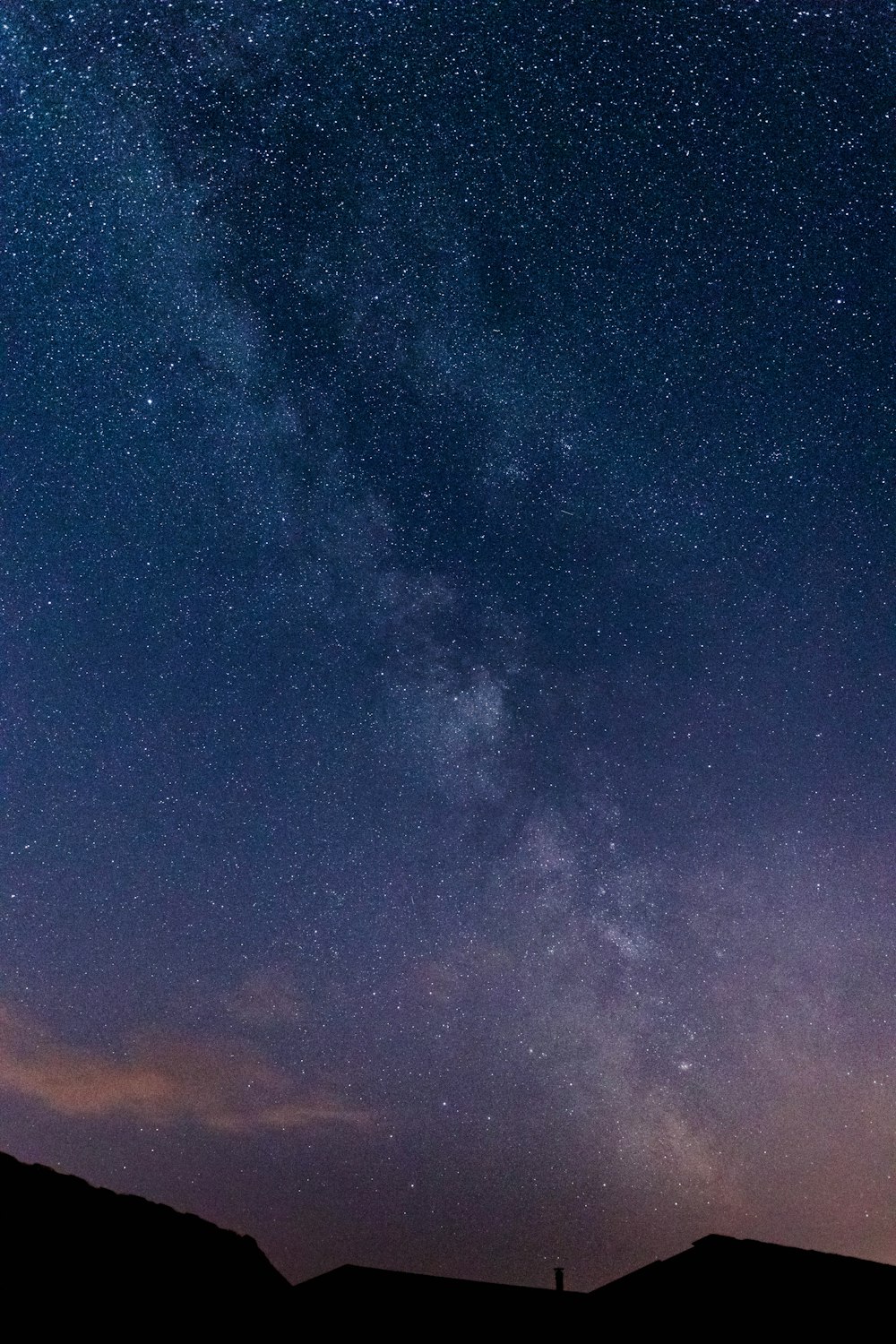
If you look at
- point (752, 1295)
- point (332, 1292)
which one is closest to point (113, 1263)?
point (752, 1295)

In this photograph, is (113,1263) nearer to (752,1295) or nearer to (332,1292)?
(752,1295)

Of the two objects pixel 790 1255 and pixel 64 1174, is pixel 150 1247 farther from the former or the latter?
pixel 790 1255

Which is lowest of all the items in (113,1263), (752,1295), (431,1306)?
(431,1306)

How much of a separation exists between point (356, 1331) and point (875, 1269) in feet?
28.0

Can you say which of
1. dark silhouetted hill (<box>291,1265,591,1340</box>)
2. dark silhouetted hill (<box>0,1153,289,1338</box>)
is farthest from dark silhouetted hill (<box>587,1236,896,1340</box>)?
dark silhouetted hill (<box>0,1153,289,1338</box>)

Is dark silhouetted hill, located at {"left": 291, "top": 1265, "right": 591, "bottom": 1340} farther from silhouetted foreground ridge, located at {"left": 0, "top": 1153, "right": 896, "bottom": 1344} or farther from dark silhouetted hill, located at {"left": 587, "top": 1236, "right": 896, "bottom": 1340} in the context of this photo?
dark silhouetted hill, located at {"left": 587, "top": 1236, "right": 896, "bottom": 1340}

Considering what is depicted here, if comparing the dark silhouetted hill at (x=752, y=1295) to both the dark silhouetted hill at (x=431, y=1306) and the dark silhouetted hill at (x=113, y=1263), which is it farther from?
the dark silhouetted hill at (x=113, y=1263)

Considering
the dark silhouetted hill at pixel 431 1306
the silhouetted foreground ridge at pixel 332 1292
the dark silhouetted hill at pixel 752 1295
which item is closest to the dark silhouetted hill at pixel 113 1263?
the silhouetted foreground ridge at pixel 332 1292

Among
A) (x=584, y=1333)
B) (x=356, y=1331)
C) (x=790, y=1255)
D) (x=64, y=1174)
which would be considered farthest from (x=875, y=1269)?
(x=64, y=1174)

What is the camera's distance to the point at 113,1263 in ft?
29.8

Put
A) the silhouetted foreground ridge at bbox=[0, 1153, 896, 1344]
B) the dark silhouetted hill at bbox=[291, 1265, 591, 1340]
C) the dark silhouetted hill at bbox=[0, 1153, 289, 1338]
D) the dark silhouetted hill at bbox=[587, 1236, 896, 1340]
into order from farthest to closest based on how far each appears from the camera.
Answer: the dark silhouetted hill at bbox=[291, 1265, 591, 1340] < the dark silhouetted hill at bbox=[587, 1236, 896, 1340] < the silhouetted foreground ridge at bbox=[0, 1153, 896, 1344] < the dark silhouetted hill at bbox=[0, 1153, 289, 1338]

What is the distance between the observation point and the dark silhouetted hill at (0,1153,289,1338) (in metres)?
8.19

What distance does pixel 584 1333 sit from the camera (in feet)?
49.9

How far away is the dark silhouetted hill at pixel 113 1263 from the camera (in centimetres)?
819
